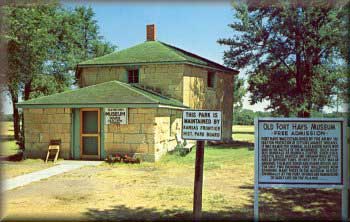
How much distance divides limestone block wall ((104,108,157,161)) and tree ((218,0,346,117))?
44.2 feet

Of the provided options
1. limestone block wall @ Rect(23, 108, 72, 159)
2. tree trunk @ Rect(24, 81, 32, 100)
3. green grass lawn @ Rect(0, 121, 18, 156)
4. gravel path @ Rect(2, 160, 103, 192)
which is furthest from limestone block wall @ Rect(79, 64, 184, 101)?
tree trunk @ Rect(24, 81, 32, 100)

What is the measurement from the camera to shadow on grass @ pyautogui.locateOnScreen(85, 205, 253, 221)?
6.84 metres

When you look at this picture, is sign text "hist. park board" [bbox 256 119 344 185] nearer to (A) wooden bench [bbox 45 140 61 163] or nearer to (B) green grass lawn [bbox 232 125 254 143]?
(A) wooden bench [bbox 45 140 61 163]

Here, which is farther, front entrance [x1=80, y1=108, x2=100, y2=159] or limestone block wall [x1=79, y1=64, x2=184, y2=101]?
limestone block wall [x1=79, y1=64, x2=184, y2=101]

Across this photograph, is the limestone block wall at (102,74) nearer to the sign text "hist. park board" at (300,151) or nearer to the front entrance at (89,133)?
the front entrance at (89,133)

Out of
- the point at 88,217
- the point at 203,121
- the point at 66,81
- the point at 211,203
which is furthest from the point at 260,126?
the point at 66,81

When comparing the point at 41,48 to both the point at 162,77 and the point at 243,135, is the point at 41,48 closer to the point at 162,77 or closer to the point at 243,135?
the point at 162,77

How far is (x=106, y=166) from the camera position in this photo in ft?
47.3

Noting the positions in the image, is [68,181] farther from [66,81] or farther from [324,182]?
[66,81]

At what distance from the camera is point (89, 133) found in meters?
16.5

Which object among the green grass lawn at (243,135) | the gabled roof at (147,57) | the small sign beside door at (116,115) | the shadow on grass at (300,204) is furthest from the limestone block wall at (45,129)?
the green grass lawn at (243,135)

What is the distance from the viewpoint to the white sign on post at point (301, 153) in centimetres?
Result: 620

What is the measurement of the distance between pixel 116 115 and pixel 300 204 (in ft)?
32.4

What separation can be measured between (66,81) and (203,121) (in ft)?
107
